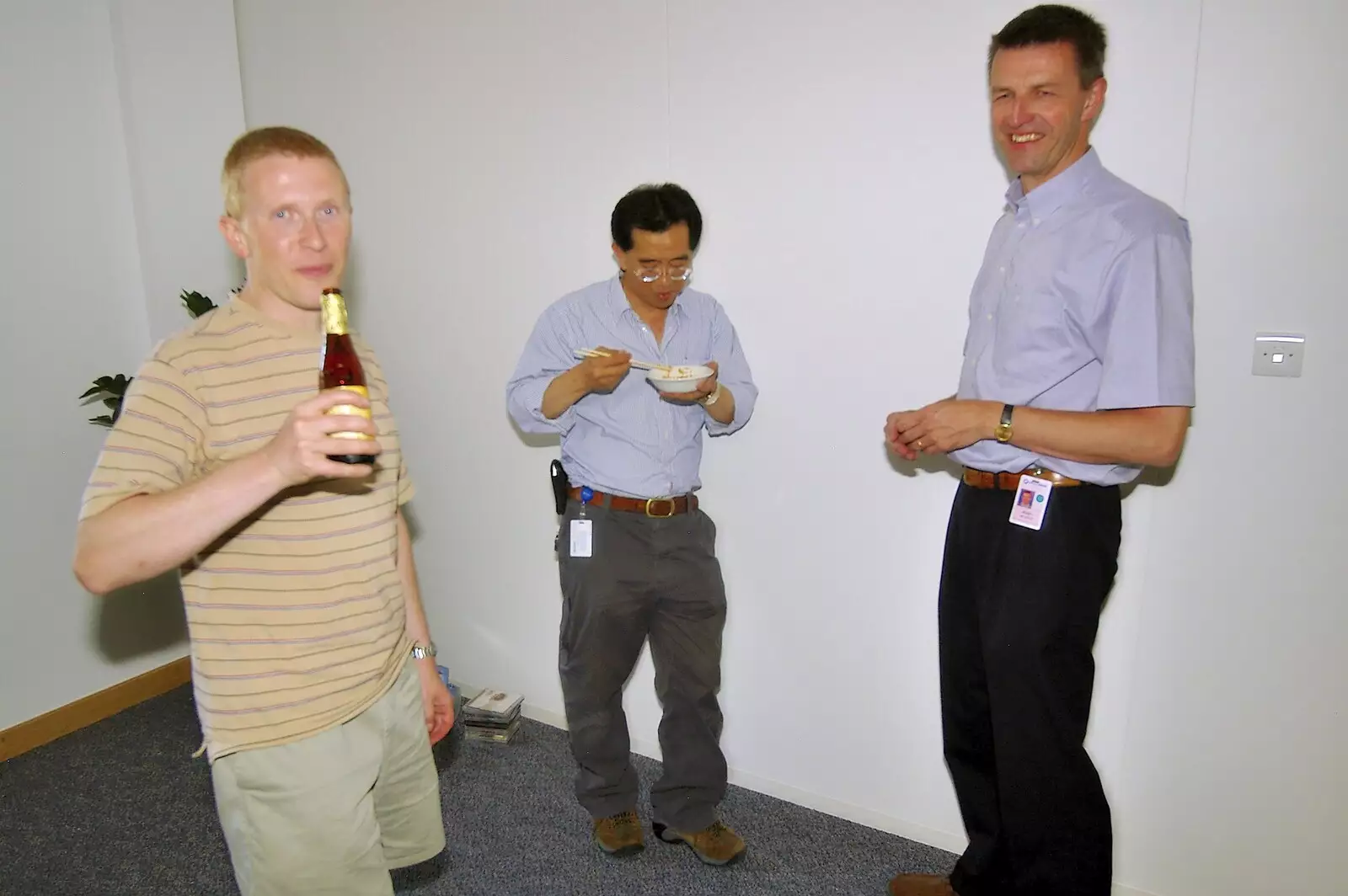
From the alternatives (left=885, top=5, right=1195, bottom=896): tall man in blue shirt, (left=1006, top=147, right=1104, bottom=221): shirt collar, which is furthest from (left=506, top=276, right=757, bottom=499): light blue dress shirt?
(left=1006, top=147, right=1104, bottom=221): shirt collar

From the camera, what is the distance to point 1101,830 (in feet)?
5.99

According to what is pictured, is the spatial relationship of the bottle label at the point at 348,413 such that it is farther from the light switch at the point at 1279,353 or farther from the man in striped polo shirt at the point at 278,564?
the light switch at the point at 1279,353

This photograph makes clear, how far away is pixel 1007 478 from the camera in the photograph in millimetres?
1845

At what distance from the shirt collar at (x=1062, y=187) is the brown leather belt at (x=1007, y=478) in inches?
21.1

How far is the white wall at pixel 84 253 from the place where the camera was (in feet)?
9.85

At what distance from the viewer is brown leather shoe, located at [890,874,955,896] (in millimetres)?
2162

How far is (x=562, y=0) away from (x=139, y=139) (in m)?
1.77

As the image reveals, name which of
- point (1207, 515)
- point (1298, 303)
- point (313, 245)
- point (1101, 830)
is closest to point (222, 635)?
point (313, 245)

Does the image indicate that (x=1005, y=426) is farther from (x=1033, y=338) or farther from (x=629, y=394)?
(x=629, y=394)

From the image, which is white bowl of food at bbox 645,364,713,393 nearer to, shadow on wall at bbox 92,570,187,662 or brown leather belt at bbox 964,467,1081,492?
brown leather belt at bbox 964,467,1081,492

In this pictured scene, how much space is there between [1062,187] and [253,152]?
152cm

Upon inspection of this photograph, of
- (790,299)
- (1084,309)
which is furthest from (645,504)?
(1084,309)

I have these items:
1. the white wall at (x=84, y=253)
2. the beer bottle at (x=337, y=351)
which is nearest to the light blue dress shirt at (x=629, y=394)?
the beer bottle at (x=337, y=351)

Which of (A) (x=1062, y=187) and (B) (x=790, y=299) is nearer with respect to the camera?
(A) (x=1062, y=187)
